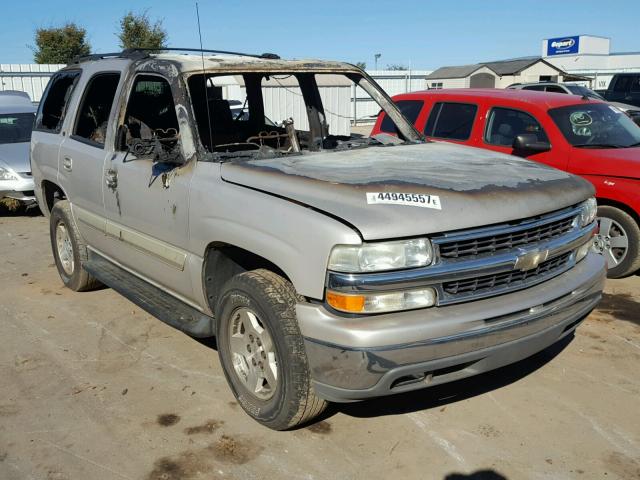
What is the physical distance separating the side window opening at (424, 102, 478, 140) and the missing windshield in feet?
6.61

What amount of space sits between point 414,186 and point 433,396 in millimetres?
1410

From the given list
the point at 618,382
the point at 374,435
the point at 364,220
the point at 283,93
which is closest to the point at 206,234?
the point at 364,220

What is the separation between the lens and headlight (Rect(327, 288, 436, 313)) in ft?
9.17

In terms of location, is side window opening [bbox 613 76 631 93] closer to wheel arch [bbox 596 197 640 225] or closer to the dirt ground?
wheel arch [bbox 596 197 640 225]

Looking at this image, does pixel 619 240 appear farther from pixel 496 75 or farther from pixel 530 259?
pixel 496 75

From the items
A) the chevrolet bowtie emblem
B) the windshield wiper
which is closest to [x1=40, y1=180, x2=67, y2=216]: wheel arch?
the chevrolet bowtie emblem

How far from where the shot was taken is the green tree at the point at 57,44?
32250 mm

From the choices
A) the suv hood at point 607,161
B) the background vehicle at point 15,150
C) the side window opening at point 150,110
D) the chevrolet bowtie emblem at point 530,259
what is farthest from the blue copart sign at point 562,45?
the chevrolet bowtie emblem at point 530,259

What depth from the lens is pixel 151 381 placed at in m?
4.14

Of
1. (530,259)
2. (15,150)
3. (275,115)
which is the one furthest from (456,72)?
(530,259)

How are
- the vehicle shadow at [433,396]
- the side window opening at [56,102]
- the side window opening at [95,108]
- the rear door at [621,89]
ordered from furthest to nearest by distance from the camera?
the rear door at [621,89]
the side window opening at [56,102]
the side window opening at [95,108]
the vehicle shadow at [433,396]

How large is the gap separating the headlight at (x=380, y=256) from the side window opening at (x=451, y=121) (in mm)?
4356

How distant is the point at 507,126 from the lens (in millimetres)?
6738

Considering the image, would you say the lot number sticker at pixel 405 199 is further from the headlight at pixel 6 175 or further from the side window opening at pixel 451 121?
the headlight at pixel 6 175
